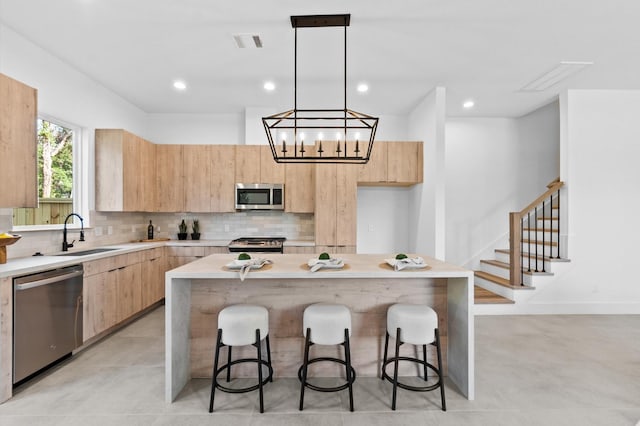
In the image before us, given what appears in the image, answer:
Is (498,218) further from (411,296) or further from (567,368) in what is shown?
(411,296)

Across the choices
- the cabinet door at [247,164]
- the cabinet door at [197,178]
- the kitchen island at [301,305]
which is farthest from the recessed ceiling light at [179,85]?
the kitchen island at [301,305]

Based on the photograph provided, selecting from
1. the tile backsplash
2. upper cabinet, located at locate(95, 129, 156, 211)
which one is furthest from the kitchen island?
the tile backsplash

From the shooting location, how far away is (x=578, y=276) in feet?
14.2

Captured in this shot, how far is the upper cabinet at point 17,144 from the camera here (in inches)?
97.3

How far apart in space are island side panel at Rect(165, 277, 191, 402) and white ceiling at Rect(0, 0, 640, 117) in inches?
86.3

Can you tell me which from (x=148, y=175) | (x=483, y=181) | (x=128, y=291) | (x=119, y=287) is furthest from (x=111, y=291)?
(x=483, y=181)

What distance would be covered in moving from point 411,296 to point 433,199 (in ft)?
6.66

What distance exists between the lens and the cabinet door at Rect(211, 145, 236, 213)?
4.93 m

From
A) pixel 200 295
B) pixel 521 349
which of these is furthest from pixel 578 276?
pixel 200 295

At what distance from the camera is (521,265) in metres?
4.41

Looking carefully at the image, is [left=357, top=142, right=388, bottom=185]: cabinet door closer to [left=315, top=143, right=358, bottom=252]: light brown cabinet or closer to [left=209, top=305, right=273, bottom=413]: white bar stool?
[left=315, top=143, right=358, bottom=252]: light brown cabinet

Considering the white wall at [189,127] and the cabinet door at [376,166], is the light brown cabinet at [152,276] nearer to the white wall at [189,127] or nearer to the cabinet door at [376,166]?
the white wall at [189,127]

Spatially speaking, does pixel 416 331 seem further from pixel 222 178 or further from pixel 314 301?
pixel 222 178

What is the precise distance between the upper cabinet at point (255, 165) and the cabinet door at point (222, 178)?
9cm
